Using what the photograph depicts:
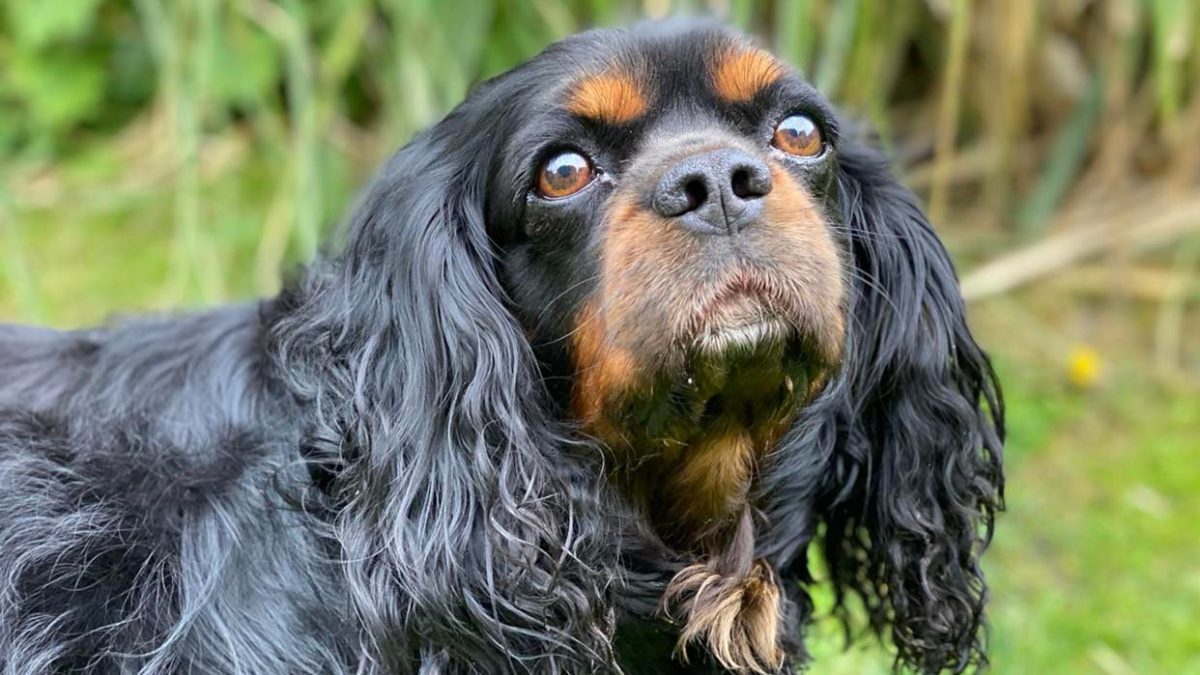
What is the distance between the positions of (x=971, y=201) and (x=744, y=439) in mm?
3629

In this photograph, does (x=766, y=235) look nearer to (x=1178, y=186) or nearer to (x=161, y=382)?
(x=161, y=382)

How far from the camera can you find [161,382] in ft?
8.56

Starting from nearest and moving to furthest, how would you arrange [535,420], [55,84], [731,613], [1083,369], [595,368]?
1. [595,368]
2. [535,420]
3. [731,613]
4. [1083,369]
5. [55,84]

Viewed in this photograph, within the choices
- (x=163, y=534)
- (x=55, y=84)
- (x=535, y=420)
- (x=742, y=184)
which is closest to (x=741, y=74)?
(x=742, y=184)

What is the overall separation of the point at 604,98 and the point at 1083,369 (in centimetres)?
309

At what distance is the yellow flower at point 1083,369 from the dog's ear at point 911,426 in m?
2.24

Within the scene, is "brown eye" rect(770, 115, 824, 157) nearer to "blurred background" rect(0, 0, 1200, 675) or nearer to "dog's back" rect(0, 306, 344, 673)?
"dog's back" rect(0, 306, 344, 673)

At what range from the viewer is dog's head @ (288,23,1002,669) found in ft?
6.90

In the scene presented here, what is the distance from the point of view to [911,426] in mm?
2584

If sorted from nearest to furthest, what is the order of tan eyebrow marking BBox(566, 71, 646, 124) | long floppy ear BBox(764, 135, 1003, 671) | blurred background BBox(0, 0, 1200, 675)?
tan eyebrow marking BBox(566, 71, 646, 124), long floppy ear BBox(764, 135, 1003, 671), blurred background BBox(0, 0, 1200, 675)

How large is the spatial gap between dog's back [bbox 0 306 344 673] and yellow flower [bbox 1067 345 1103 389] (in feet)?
10.5

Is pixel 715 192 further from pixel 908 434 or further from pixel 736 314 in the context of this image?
pixel 908 434

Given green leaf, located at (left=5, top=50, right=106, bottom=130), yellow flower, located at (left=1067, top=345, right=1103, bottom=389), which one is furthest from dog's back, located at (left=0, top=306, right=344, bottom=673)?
green leaf, located at (left=5, top=50, right=106, bottom=130)

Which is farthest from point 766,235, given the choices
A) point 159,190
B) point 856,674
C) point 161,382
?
point 159,190
